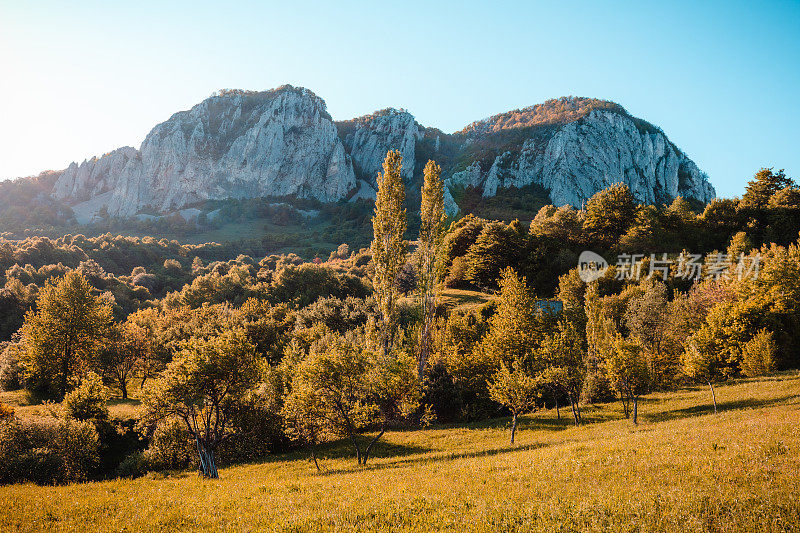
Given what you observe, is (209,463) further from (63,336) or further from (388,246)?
(63,336)

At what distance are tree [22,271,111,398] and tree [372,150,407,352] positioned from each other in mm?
39100

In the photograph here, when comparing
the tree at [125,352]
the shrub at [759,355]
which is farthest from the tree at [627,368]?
the tree at [125,352]

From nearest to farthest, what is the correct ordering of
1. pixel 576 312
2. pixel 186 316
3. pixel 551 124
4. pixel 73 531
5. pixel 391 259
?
pixel 73 531 → pixel 391 259 → pixel 576 312 → pixel 186 316 → pixel 551 124

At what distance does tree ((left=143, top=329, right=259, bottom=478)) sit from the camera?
21.3m

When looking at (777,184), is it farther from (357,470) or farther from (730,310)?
(357,470)

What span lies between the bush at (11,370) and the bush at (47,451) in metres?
28.1

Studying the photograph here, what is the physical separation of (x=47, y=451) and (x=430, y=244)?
120 ft

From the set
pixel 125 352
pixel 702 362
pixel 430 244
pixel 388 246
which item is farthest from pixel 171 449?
pixel 702 362

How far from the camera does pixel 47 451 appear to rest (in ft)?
79.7

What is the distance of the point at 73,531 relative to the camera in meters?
11.3

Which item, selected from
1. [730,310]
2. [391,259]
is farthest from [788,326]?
[391,259]

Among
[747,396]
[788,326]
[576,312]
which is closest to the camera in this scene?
[747,396]

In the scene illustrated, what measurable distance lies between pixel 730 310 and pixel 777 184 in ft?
195

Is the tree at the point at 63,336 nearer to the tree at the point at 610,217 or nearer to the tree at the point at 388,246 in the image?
the tree at the point at 388,246
